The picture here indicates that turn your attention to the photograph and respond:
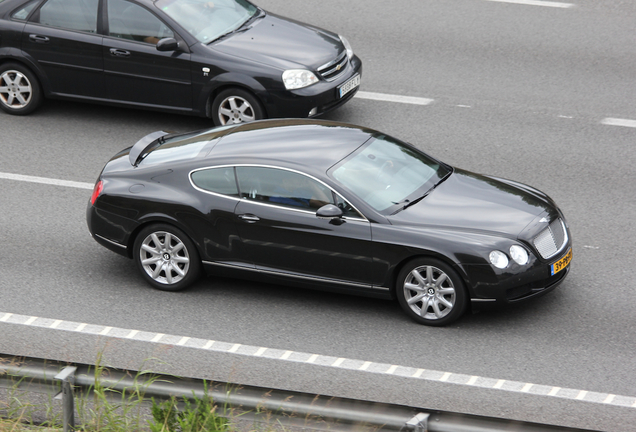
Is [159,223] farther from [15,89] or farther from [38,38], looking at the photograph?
[15,89]

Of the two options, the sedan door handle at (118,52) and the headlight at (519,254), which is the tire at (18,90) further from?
the headlight at (519,254)

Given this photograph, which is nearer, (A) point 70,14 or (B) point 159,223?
(B) point 159,223

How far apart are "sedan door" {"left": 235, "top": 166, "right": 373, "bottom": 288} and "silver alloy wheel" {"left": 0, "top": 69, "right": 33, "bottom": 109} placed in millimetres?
5341

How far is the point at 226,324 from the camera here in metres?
8.49

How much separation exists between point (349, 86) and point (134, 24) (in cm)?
289

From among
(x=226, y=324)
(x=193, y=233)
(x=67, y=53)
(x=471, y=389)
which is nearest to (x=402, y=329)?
(x=471, y=389)

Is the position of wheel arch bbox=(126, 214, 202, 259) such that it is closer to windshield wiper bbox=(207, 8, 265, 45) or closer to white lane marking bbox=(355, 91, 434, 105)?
windshield wiper bbox=(207, 8, 265, 45)

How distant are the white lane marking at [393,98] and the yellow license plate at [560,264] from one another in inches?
192

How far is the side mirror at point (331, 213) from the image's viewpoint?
8305 millimetres

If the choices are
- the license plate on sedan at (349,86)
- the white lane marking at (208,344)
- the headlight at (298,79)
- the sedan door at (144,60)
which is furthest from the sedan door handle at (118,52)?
the white lane marking at (208,344)

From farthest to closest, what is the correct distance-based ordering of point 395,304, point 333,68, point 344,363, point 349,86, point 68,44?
point 68,44 < point 349,86 < point 333,68 < point 395,304 < point 344,363

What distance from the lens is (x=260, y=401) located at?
221 inches

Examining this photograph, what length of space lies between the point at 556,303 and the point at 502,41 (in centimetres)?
703

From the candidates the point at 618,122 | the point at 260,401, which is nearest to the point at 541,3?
the point at 618,122
